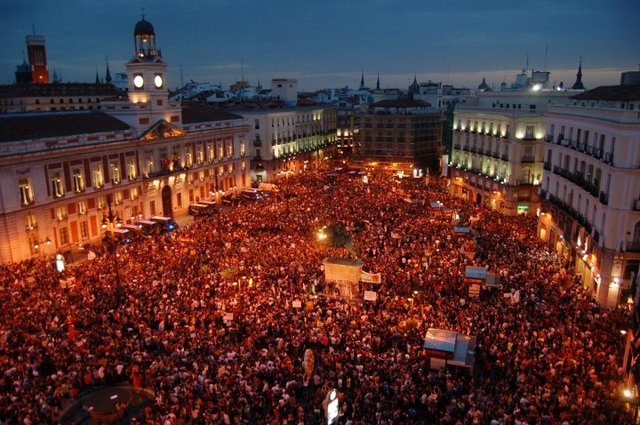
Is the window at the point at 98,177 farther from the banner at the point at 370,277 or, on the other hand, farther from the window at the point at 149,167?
the banner at the point at 370,277

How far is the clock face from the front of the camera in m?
53.3

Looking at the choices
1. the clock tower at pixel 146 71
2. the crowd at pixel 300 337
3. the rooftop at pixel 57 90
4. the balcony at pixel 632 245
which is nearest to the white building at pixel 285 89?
the rooftop at pixel 57 90

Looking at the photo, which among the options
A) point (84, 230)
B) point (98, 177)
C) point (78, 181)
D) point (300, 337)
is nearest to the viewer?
point (300, 337)

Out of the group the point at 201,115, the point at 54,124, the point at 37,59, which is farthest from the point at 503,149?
the point at 37,59

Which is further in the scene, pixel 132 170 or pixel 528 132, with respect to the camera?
pixel 528 132

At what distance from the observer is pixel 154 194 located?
171ft

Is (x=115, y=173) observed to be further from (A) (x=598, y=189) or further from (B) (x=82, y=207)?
(A) (x=598, y=189)

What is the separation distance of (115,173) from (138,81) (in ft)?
37.9

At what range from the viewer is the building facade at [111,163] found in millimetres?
37750

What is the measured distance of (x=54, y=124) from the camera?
43.0 meters

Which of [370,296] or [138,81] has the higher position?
[138,81]

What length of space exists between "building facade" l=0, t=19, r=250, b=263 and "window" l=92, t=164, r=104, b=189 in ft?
0.28

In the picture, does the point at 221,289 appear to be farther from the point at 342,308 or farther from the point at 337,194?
the point at 337,194

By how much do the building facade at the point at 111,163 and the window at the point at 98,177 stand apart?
85mm
